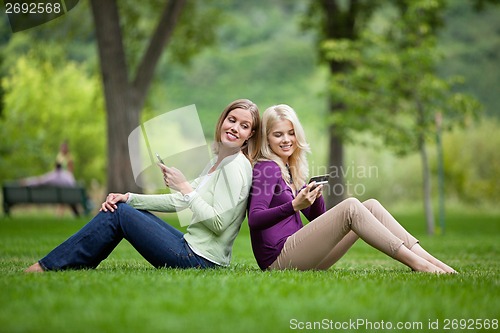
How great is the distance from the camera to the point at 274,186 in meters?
5.55

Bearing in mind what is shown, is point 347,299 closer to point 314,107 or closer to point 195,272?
point 195,272

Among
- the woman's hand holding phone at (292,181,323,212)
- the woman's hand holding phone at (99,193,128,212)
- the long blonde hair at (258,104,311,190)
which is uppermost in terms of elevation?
the long blonde hair at (258,104,311,190)

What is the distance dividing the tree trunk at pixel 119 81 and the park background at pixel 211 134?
54cm

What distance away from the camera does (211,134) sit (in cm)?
3369

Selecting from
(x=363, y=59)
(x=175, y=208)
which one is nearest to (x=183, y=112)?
(x=175, y=208)

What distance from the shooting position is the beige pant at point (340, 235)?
538 centimetres

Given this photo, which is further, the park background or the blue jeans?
the blue jeans

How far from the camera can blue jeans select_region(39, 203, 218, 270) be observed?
5.32 metres

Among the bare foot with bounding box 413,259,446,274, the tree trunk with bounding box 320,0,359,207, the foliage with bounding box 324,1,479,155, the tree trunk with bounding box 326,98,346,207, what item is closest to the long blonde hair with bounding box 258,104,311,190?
the bare foot with bounding box 413,259,446,274

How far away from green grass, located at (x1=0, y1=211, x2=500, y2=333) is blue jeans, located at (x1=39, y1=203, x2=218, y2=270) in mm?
157

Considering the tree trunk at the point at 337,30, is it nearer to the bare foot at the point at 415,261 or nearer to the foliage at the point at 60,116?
the bare foot at the point at 415,261

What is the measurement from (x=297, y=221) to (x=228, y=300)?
1811 millimetres

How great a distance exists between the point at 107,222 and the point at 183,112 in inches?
48.9

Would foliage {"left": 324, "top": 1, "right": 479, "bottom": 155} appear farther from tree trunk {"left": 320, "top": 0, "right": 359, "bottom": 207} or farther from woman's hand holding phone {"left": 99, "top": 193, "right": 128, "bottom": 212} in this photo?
woman's hand holding phone {"left": 99, "top": 193, "right": 128, "bottom": 212}
